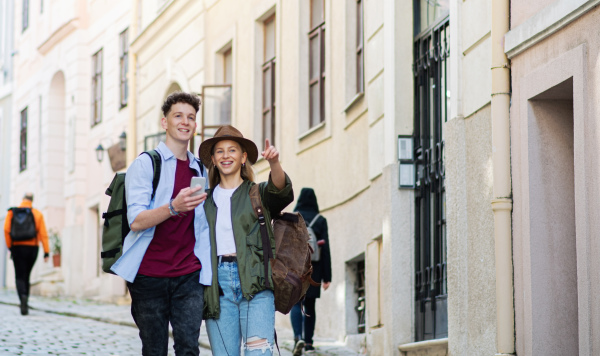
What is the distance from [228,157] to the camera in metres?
6.73

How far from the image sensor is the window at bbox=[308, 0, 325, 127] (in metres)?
15.8

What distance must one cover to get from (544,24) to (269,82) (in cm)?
1044

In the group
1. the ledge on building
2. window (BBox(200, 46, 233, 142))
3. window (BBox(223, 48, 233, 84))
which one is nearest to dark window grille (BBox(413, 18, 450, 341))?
the ledge on building

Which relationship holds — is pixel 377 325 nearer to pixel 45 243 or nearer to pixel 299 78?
pixel 299 78

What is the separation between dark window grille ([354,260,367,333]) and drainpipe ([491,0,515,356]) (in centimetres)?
525

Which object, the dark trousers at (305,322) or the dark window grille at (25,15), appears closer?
the dark trousers at (305,322)

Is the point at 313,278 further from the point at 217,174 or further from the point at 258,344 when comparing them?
the point at 258,344

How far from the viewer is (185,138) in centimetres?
671

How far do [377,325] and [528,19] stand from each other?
444cm

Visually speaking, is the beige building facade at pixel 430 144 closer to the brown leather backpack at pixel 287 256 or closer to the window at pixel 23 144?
the brown leather backpack at pixel 287 256

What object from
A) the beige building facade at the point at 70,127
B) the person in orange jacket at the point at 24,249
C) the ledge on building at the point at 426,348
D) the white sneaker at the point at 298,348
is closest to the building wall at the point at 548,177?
the ledge on building at the point at 426,348

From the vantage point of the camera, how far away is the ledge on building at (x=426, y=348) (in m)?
9.73

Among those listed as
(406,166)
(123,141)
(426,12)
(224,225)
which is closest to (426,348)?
(406,166)

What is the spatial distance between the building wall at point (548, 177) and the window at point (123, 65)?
60.7 ft
